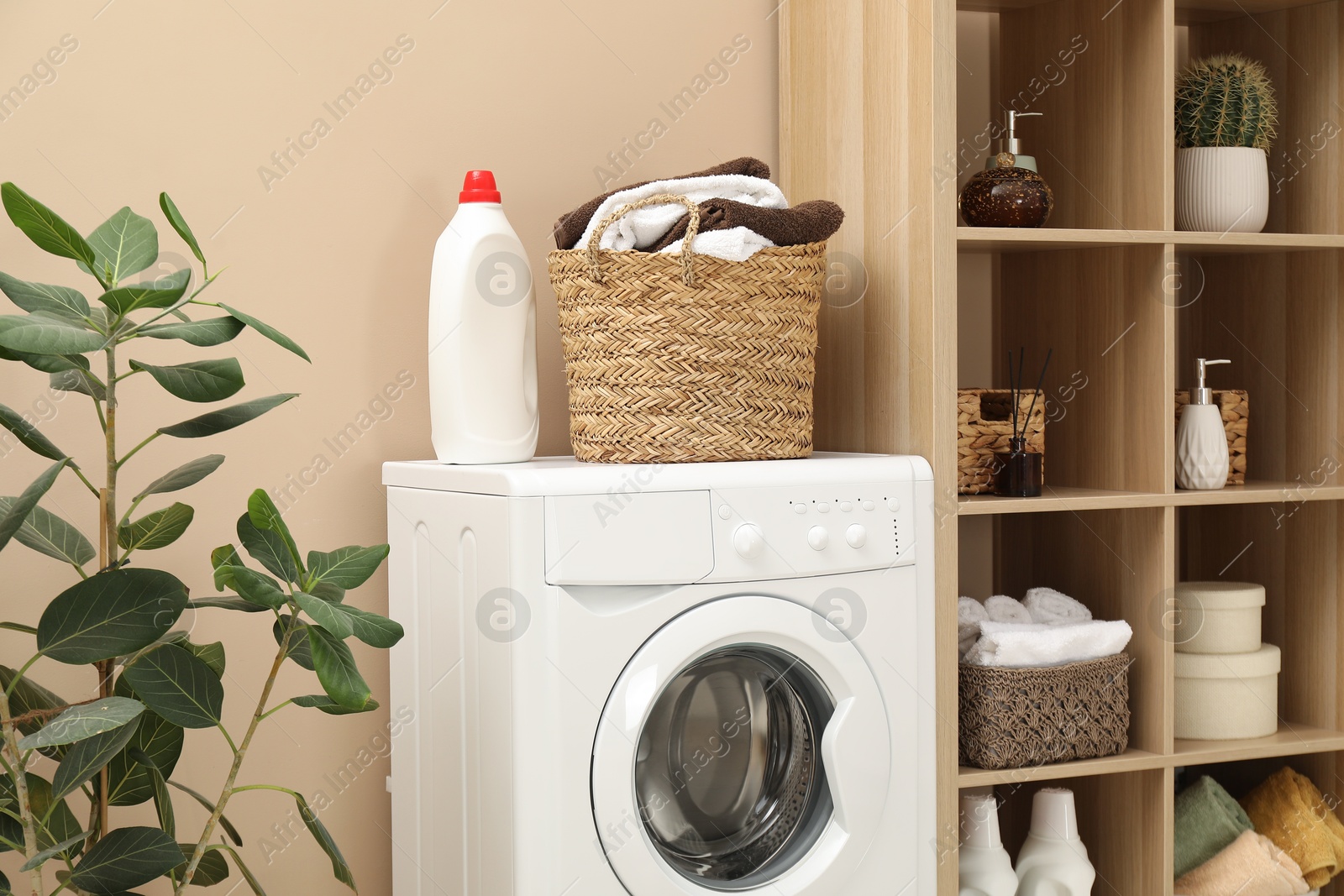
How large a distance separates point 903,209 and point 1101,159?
42 centimetres

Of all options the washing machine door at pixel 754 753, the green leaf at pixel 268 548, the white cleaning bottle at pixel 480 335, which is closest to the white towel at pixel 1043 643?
the washing machine door at pixel 754 753

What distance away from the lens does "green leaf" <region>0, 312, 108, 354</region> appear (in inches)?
41.9

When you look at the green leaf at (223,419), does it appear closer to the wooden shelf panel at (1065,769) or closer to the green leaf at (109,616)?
the green leaf at (109,616)

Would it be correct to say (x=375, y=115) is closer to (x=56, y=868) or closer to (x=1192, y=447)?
(x=56, y=868)

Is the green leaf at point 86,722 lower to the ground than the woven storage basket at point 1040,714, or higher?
higher

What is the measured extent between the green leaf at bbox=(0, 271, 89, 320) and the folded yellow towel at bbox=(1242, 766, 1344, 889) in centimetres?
193

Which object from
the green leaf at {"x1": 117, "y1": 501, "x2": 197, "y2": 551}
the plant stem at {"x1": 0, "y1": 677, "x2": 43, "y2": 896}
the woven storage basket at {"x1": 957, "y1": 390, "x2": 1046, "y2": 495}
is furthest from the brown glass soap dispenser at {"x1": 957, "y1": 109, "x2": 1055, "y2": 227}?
the plant stem at {"x1": 0, "y1": 677, "x2": 43, "y2": 896}

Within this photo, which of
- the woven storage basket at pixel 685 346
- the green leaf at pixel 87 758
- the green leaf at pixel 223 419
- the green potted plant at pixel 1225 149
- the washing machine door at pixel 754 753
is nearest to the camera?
the green leaf at pixel 87 758

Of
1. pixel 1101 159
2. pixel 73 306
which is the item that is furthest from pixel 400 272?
pixel 1101 159

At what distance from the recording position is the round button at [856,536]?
1484 millimetres

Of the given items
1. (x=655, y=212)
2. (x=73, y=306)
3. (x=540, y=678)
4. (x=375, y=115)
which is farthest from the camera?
(x=375, y=115)

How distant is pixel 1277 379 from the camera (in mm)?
2049

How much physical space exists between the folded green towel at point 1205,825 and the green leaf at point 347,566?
4.64 feet

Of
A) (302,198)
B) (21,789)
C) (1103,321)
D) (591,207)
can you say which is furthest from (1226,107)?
(21,789)
